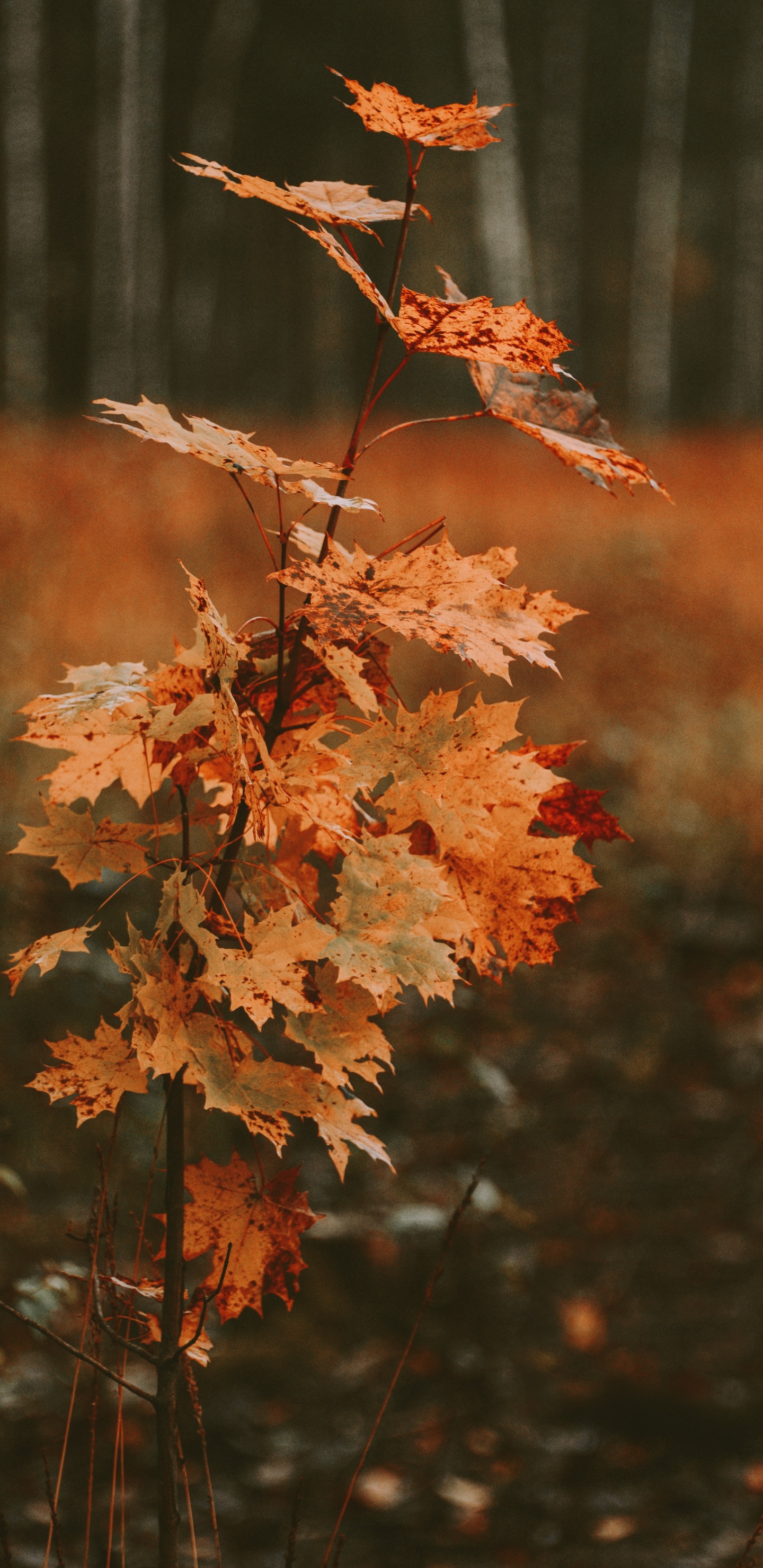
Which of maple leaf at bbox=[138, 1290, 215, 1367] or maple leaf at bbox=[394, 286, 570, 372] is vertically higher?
maple leaf at bbox=[394, 286, 570, 372]

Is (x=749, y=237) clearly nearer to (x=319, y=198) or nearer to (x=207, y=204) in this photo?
(x=207, y=204)

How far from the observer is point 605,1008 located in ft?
9.61

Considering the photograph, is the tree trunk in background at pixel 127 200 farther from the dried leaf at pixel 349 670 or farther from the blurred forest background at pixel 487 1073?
the dried leaf at pixel 349 670

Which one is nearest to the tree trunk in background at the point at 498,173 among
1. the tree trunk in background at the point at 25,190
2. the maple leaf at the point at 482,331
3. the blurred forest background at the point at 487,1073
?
the blurred forest background at the point at 487,1073

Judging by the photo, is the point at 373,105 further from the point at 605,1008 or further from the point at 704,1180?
the point at 605,1008

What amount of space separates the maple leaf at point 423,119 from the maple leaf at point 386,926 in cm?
42

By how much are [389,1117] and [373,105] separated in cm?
226

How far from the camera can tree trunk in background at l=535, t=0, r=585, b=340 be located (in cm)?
1007

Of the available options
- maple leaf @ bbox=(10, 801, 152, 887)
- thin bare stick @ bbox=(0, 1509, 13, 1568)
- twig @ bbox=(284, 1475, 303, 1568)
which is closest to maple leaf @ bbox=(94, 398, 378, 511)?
maple leaf @ bbox=(10, 801, 152, 887)

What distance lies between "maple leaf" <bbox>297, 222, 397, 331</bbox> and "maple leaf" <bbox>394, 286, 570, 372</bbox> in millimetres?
14

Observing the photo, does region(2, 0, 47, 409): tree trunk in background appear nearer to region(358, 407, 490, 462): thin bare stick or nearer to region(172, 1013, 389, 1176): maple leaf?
region(358, 407, 490, 462): thin bare stick

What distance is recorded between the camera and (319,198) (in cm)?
69

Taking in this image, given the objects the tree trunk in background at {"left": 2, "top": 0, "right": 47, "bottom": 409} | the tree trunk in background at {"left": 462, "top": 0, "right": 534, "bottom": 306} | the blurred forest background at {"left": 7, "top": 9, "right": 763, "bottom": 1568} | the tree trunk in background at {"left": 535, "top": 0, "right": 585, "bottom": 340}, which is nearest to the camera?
the blurred forest background at {"left": 7, "top": 9, "right": 763, "bottom": 1568}

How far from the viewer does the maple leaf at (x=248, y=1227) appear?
2.47 ft
